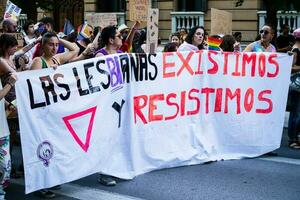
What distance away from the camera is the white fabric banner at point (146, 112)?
524 centimetres

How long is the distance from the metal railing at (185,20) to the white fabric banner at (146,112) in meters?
12.4

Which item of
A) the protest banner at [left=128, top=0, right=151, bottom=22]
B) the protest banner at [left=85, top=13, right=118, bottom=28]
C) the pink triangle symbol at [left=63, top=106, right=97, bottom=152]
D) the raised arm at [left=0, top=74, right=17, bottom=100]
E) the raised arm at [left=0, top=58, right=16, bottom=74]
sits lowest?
the pink triangle symbol at [left=63, top=106, right=97, bottom=152]

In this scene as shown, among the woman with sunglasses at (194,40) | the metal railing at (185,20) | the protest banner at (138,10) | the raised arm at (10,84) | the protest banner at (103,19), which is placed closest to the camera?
the raised arm at (10,84)

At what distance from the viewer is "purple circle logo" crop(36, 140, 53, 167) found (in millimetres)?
5168

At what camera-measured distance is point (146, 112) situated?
20.3 feet

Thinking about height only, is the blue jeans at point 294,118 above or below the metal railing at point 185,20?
below

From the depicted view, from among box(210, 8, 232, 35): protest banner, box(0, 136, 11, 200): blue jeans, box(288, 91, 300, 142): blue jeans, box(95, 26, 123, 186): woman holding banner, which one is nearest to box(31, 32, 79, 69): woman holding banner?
box(95, 26, 123, 186): woman holding banner

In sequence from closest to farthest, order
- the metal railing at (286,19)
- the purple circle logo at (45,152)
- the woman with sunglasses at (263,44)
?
the purple circle logo at (45,152)
the woman with sunglasses at (263,44)
the metal railing at (286,19)

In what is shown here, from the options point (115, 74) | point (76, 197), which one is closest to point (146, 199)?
point (76, 197)

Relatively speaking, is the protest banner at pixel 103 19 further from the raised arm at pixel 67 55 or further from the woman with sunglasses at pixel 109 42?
the woman with sunglasses at pixel 109 42

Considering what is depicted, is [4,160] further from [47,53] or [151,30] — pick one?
[151,30]

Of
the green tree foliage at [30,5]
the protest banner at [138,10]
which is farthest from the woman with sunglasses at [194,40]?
the green tree foliage at [30,5]

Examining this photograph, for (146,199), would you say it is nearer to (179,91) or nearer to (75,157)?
(75,157)

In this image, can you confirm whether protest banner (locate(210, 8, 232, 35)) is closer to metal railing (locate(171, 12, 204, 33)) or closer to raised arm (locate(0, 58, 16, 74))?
raised arm (locate(0, 58, 16, 74))
